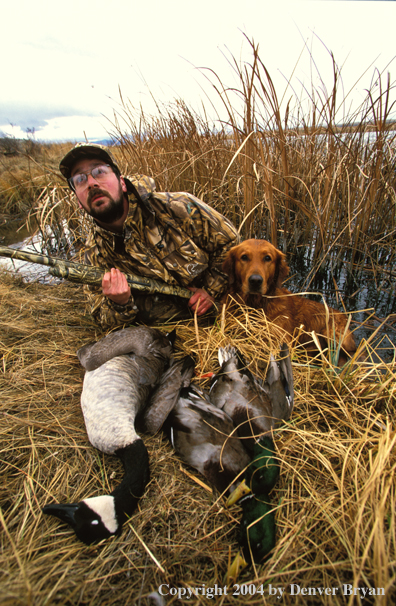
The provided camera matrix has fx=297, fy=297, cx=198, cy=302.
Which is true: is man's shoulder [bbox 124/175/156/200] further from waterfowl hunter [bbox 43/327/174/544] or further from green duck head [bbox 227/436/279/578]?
green duck head [bbox 227/436/279/578]

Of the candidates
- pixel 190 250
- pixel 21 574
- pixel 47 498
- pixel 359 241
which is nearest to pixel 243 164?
pixel 190 250

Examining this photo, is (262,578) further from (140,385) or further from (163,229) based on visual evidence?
(163,229)

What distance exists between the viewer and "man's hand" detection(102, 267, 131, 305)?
8.34ft

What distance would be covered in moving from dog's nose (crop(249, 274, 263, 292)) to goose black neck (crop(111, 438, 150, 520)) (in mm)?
1524

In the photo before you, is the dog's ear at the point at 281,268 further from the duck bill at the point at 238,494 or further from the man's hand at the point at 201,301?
the duck bill at the point at 238,494

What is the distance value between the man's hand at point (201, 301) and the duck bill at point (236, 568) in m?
2.10

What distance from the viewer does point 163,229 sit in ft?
10.2

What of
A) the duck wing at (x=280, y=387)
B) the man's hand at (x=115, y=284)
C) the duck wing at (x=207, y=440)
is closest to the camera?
the duck wing at (x=207, y=440)

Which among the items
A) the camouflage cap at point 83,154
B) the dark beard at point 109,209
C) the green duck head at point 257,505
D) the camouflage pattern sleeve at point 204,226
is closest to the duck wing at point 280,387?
the green duck head at point 257,505

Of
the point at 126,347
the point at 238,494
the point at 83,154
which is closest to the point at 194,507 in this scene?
the point at 238,494

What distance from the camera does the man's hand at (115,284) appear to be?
254 cm

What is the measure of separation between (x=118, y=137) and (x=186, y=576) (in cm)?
527

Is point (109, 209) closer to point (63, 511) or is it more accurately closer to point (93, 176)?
point (93, 176)

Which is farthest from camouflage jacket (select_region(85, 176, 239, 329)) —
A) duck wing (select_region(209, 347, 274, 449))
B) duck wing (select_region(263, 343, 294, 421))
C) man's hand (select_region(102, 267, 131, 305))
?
duck wing (select_region(263, 343, 294, 421))
